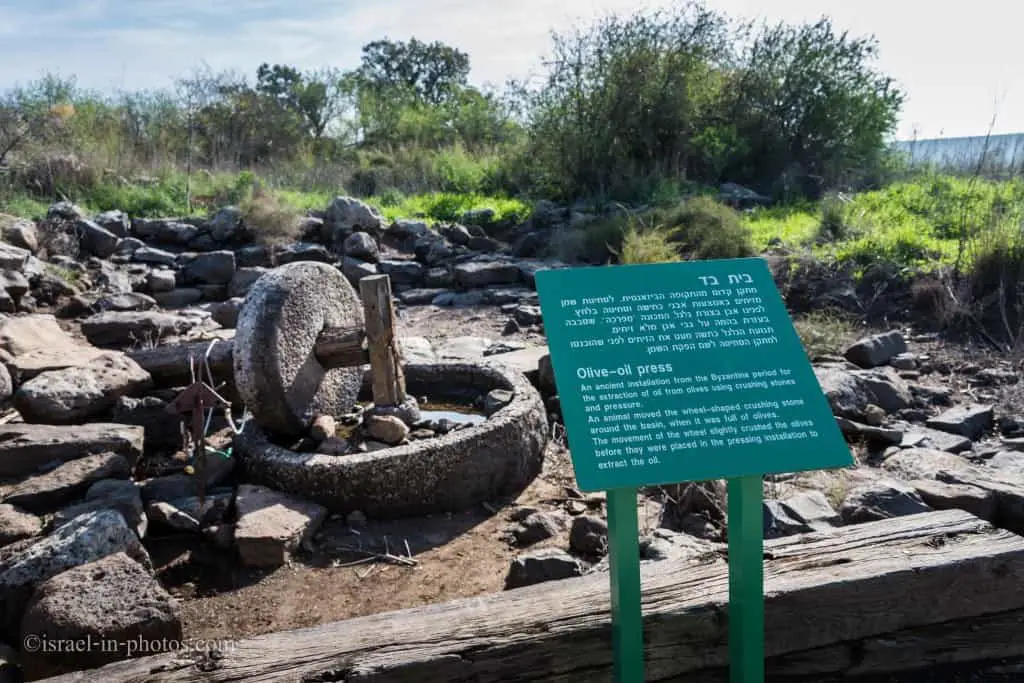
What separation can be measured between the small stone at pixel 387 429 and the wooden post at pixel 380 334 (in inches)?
8.7

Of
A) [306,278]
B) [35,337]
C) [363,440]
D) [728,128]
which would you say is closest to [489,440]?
[363,440]

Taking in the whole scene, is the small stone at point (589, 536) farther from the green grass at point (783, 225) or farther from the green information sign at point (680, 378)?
the green grass at point (783, 225)

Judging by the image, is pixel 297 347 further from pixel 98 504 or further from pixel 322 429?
pixel 98 504

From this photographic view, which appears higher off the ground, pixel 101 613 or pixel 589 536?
pixel 101 613

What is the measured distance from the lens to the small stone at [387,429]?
425 cm

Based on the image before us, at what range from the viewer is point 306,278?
14.4 ft

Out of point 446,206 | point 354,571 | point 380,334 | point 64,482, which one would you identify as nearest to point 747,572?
point 354,571

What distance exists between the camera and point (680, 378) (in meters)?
2.05

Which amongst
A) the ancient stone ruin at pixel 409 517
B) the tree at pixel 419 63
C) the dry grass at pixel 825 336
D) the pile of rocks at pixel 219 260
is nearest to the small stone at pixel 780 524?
the ancient stone ruin at pixel 409 517

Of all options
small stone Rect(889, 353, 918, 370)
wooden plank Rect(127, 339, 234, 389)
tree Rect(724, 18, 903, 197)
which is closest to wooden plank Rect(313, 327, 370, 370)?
wooden plank Rect(127, 339, 234, 389)

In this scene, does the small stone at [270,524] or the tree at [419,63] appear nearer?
the small stone at [270,524]

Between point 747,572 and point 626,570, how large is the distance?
1.06ft

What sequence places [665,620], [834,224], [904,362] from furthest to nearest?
[834,224], [904,362], [665,620]

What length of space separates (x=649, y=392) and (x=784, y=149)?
1511 centimetres
